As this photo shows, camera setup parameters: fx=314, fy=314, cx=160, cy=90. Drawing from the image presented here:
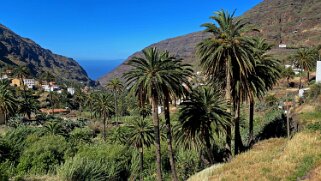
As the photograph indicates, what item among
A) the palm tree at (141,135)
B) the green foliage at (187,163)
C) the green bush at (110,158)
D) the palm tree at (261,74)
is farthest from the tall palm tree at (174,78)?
the green foliage at (187,163)

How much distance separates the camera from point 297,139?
2141cm

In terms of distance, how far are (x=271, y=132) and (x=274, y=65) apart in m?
10.3

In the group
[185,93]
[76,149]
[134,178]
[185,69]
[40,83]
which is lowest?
[134,178]

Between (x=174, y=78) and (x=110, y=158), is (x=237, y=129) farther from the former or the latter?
(x=110, y=158)

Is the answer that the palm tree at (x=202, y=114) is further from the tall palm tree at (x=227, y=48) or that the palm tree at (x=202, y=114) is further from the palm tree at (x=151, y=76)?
the palm tree at (x=151, y=76)

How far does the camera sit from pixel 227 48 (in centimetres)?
2583

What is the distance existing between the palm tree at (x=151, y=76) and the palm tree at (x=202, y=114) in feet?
14.3

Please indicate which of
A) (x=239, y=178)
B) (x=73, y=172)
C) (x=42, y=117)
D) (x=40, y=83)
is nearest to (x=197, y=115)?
(x=239, y=178)

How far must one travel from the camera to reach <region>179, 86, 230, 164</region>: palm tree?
2891 centimetres

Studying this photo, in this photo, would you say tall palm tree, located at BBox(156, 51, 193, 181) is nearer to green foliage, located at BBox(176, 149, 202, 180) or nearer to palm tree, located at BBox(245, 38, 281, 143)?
palm tree, located at BBox(245, 38, 281, 143)

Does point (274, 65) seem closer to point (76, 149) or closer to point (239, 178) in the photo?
point (239, 178)

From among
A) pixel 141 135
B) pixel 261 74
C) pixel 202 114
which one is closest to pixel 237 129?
pixel 202 114

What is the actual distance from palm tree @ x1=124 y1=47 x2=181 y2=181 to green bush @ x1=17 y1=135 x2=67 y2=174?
42.6ft

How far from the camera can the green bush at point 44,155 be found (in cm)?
3269
